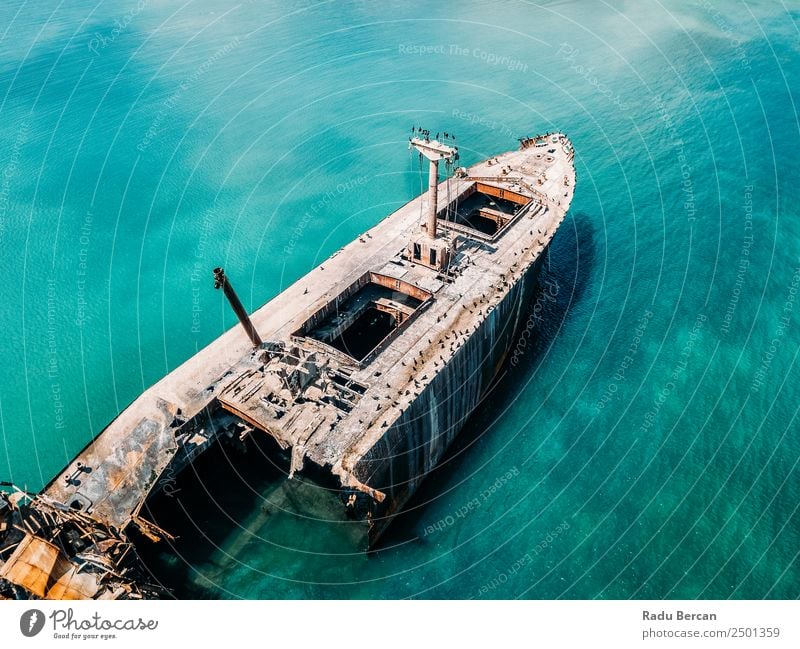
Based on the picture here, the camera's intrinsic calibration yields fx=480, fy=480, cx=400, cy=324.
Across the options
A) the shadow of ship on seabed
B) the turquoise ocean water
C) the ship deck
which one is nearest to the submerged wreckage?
the ship deck

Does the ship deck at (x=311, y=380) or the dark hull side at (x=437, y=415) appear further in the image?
the dark hull side at (x=437, y=415)

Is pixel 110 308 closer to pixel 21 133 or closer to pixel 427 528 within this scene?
pixel 427 528

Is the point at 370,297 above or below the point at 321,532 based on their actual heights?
above

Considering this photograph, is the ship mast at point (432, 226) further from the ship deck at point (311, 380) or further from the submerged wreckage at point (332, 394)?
the ship deck at point (311, 380)

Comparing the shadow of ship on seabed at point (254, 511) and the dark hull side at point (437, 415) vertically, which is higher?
the dark hull side at point (437, 415)

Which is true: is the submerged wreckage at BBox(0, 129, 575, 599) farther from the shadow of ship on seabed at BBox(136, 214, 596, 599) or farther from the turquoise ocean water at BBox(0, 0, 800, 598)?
the turquoise ocean water at BBox(0, 0, 800, 598)

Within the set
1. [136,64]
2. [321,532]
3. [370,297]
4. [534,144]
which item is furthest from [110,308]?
[136,64]

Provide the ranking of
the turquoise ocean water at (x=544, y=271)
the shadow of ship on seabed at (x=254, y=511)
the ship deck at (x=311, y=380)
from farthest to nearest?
the turquoise ocean water at (x=544, y=271) < the shadow of ship on seabed at (x=254, y=511) < the ship deck at (x=311, y=380)

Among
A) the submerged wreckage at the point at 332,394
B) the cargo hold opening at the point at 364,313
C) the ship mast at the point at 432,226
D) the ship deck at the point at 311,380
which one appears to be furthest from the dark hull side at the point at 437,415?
the ship mast at the point at 432,226
